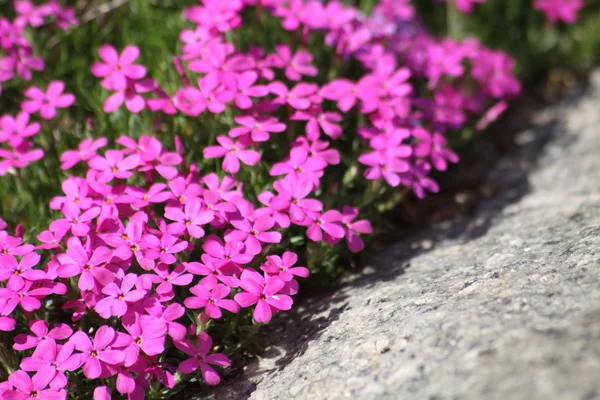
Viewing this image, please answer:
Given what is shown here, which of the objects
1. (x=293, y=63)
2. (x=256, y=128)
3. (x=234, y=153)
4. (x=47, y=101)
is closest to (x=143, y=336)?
(x=234, y=153)

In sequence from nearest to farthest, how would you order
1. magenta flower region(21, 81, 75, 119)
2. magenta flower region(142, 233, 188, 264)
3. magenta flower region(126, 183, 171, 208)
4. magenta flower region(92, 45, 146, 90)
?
1. magenta flower region(142, 233, 188, 264)
2. magenta flower region(126, 183, 171, 208)
3. magenta flower region(92, 45, 146, 90)
4. magenta flower region(21, 81, 75, 119)

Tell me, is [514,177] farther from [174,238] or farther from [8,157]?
Answer: [8,157]

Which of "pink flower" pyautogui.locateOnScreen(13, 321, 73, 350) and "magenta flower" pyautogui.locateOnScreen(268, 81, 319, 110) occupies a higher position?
"magenta flower" pyautogui.locateOnScreen(268, 81, 319, 110)

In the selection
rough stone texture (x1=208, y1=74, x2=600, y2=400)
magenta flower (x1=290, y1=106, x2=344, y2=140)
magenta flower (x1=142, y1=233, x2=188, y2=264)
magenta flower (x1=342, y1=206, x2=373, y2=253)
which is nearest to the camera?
rough stone texture (x1=208, y1=74, x2=600, y2=400)

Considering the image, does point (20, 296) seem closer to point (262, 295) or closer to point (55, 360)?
point (55, 360)

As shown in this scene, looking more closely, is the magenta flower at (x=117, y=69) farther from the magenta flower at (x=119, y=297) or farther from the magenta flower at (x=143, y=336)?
the magenta flower at (x=143, y=336)

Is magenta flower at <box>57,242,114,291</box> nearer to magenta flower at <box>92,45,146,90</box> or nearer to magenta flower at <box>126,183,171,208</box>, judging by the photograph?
magenta flower at <box>126,183,171,208</box>

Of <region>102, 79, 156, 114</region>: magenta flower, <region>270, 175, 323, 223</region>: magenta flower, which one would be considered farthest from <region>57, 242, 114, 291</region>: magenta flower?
<region>102, 79, 156, 114</region>: magenta flower
